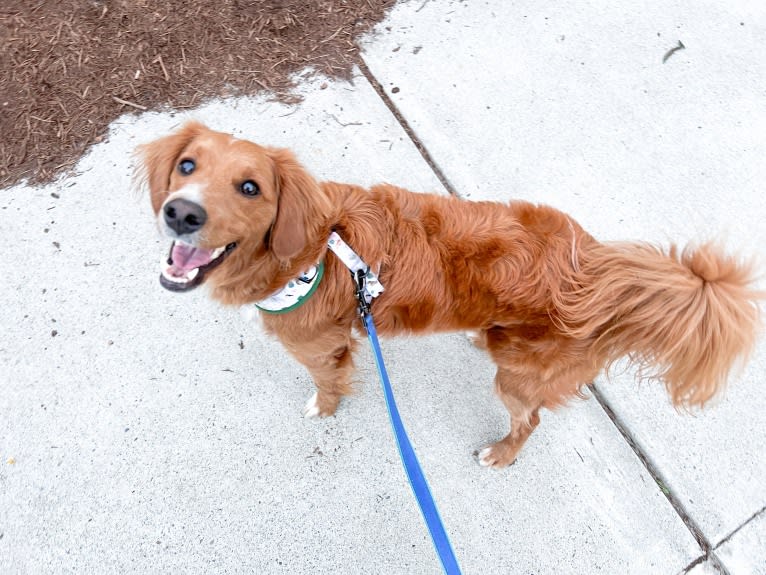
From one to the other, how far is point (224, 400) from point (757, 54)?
463 cm

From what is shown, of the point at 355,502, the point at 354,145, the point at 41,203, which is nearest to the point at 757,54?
the point at 354,145

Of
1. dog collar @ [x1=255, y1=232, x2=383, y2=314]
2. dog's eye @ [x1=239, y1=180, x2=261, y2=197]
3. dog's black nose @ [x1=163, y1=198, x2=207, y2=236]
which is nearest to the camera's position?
dog's black nose @ [x1=163, y1=198, x2=207, y2=236]

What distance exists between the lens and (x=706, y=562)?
2424mm

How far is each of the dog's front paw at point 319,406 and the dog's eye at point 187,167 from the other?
1.30 m

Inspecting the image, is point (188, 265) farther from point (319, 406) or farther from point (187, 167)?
point (319, 406)

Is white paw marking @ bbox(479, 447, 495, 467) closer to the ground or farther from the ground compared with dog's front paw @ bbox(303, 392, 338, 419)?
farther from the ground

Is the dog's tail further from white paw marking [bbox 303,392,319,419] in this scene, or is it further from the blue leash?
white paw marking [bbox 303,392,319,419]

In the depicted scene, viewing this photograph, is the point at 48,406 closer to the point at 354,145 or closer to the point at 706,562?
the point at 354,145

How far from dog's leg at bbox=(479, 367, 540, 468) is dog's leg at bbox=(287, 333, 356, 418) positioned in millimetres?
A: 765

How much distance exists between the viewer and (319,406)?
2.63m

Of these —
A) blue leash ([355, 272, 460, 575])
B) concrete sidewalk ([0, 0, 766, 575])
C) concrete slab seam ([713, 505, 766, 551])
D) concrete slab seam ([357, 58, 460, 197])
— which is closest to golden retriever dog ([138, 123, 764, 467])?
blue leash ([355, 272, 460, 575])

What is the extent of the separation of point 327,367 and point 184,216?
1.08 meters

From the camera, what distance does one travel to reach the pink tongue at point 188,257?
6.04 ft

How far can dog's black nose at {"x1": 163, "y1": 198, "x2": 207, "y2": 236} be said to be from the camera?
1.63m
